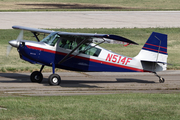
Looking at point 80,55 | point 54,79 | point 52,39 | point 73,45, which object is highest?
point 52,39

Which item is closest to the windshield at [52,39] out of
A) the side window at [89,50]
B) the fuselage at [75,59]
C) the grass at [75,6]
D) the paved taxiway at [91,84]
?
the fuselage at [75,59]

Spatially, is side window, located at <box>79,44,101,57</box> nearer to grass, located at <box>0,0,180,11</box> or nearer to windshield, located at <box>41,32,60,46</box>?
windshield, located at <box>41,32,60,46</box>

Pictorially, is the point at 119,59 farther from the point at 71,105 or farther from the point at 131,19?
the point at 131,19

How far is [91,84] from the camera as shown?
16578mm

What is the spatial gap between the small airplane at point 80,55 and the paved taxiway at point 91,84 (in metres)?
0.71

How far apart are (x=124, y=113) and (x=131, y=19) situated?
35927 mm

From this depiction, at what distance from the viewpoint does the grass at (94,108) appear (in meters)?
9.63

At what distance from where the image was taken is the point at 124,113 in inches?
396

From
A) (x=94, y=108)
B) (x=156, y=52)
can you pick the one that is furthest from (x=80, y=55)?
(x=94, y=108)

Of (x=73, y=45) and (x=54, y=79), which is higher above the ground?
(x=73, y=45)

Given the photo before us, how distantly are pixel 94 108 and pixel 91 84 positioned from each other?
238 inches

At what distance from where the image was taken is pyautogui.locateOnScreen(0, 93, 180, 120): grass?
9.63 metres

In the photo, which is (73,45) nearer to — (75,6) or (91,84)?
(91,84)

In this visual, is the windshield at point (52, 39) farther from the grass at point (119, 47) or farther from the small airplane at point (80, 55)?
the grass at point (119, 47)
